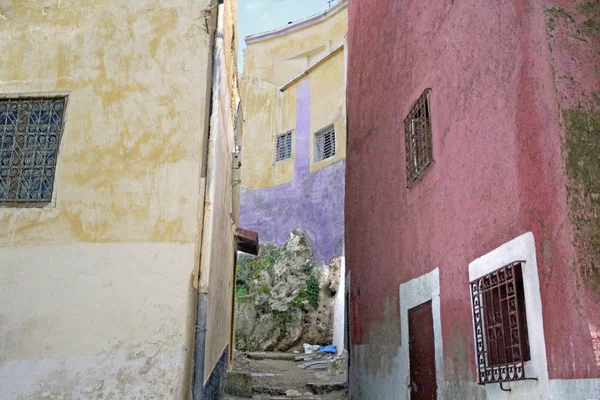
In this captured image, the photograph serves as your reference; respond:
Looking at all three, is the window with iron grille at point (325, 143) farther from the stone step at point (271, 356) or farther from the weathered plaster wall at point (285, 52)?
the stone step at point (271, 356)

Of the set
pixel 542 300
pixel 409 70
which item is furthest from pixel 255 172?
pixel 542 300

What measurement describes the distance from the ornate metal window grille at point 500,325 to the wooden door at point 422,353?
137 centimetres

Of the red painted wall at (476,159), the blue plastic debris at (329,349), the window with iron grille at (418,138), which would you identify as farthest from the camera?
the blue plastic debris at (329,349)

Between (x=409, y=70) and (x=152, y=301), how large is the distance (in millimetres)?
3832

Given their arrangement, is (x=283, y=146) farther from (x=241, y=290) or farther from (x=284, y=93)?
(x=241, y=290)

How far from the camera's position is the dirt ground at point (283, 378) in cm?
990

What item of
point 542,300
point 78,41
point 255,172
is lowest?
point 542,300

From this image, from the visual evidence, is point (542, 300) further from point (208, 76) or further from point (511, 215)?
point (208, 76)

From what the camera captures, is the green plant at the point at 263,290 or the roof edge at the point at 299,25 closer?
the green plant at the point at 263,290

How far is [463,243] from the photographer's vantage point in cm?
494


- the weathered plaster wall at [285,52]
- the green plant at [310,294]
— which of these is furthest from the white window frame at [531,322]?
the weathered plaster wall at [285,52]

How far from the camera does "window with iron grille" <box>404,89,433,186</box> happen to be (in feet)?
19.6

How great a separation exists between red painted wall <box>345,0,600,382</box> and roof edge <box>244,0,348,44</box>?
1635 cm

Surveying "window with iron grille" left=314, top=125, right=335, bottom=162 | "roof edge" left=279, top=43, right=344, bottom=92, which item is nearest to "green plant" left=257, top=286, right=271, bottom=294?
"window with iron grille" left=314, top=125, right=335, bottom=162
